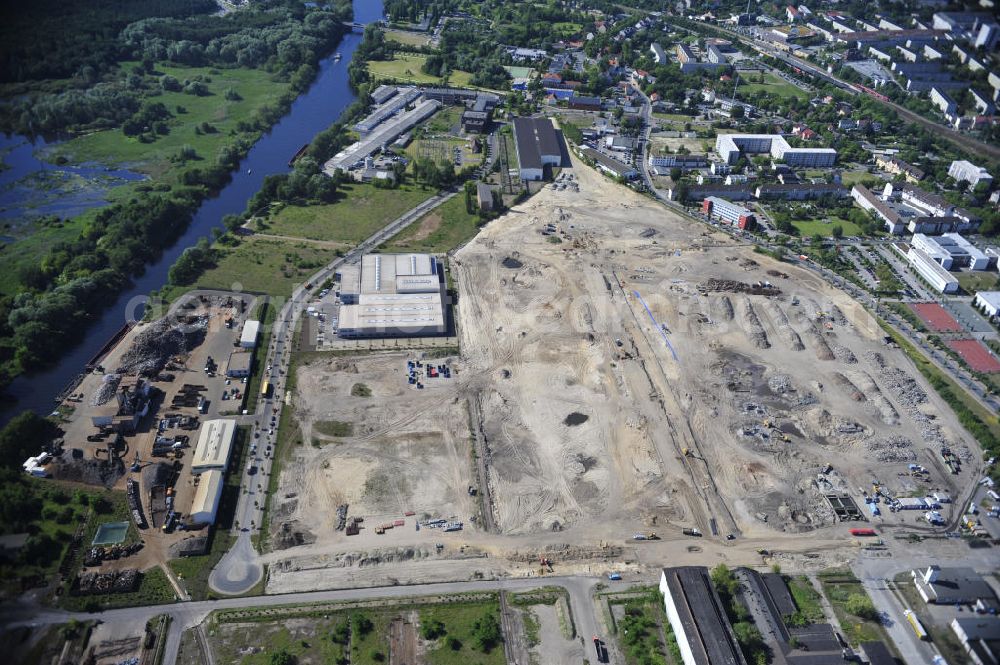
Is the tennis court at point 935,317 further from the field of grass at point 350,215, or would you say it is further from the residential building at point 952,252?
the field of grass at point 350,215

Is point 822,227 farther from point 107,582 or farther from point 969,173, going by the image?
point 107,582

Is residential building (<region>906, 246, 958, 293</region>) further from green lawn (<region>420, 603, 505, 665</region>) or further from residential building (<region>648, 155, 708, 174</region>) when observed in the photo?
green lawn (<region>420, 603, 505, 665</region>)

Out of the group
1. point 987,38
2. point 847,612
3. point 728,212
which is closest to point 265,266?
point 728,212

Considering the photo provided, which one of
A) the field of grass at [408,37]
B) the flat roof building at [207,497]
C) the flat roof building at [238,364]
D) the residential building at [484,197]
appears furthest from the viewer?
the field of grass at [408,37]

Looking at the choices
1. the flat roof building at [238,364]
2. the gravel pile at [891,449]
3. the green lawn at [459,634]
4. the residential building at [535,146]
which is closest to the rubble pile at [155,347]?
the flat roof building at [238,364]

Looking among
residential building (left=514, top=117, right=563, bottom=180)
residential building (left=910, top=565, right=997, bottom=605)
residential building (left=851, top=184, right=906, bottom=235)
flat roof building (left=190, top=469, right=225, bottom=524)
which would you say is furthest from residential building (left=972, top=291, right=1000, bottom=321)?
flat roof building (left=190, top=469, right=225, bottom=524)

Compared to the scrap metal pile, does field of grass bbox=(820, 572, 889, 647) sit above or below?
above
